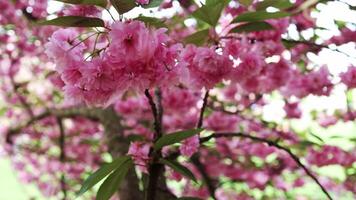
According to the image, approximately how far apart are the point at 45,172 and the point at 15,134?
2.61 ft

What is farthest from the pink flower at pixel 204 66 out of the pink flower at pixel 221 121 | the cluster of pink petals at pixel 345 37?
the pink flower at pixel 221 121

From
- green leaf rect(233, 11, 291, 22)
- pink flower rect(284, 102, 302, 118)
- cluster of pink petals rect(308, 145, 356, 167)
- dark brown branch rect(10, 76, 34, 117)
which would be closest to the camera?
green leaf rect(233, 11, 291, 22)

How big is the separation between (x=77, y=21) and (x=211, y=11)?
0.32 m

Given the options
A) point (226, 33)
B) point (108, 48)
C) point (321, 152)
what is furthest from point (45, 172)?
point (108, 48)

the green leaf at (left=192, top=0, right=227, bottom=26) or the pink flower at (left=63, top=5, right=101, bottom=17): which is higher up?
the pink flower at (left=63, top=5, right=101, bottom=17)

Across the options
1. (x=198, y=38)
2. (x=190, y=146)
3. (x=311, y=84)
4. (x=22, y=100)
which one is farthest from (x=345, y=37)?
(x=22, y=100)

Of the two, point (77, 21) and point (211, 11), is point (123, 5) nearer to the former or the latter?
point (77, 21)

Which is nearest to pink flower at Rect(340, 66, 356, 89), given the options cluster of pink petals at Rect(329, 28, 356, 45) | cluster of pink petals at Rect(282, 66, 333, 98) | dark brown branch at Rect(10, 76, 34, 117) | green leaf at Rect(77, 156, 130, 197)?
cluster of pink petals at Rect(282, 66, 333, 98)

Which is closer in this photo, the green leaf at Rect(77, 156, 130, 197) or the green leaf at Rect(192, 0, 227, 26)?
the green leaf at Rect(77, 156, 130, 197)

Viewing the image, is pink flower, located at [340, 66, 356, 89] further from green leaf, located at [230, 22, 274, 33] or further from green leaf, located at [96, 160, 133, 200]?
green leaf, located at [96, 160, 133, 200]

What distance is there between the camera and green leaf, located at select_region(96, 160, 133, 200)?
101 centimetres

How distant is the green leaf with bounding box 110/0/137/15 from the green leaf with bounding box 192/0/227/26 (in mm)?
231

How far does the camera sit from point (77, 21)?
3.11 feet

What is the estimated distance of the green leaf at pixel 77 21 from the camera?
0.94 metres
